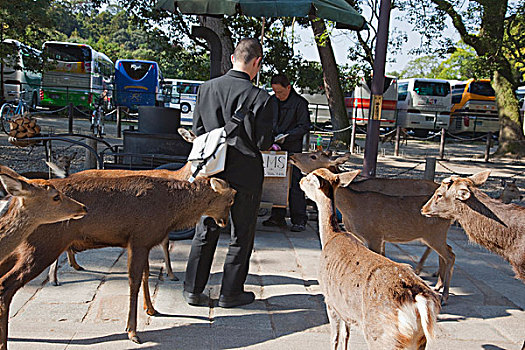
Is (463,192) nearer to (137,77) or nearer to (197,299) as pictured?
(197,299)

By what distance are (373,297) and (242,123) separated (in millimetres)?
2002

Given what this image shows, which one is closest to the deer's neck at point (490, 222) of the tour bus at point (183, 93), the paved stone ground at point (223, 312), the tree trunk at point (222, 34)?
the paved stone ground at point (223, 312)

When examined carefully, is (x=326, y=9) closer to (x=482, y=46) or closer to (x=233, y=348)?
(x=233, y=348)

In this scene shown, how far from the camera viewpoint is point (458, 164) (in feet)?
52.3

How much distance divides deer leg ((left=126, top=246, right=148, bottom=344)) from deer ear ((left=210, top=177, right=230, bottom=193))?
2.47 ft

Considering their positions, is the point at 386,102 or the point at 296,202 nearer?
the point at 296,202

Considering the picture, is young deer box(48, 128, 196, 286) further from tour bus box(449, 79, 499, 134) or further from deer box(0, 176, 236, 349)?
tour bus box(449, 79, 499, 134)

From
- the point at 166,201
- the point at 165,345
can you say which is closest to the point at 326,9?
the point at 166,201

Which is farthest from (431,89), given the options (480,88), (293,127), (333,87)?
(293,127)

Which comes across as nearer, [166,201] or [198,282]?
[166,201]

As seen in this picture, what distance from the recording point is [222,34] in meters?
9.70

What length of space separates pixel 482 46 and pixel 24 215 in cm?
1568

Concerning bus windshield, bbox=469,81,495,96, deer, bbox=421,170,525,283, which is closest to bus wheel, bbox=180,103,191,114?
bus windshield, bbox=469,81,495,96

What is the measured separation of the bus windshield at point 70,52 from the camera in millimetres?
25984
